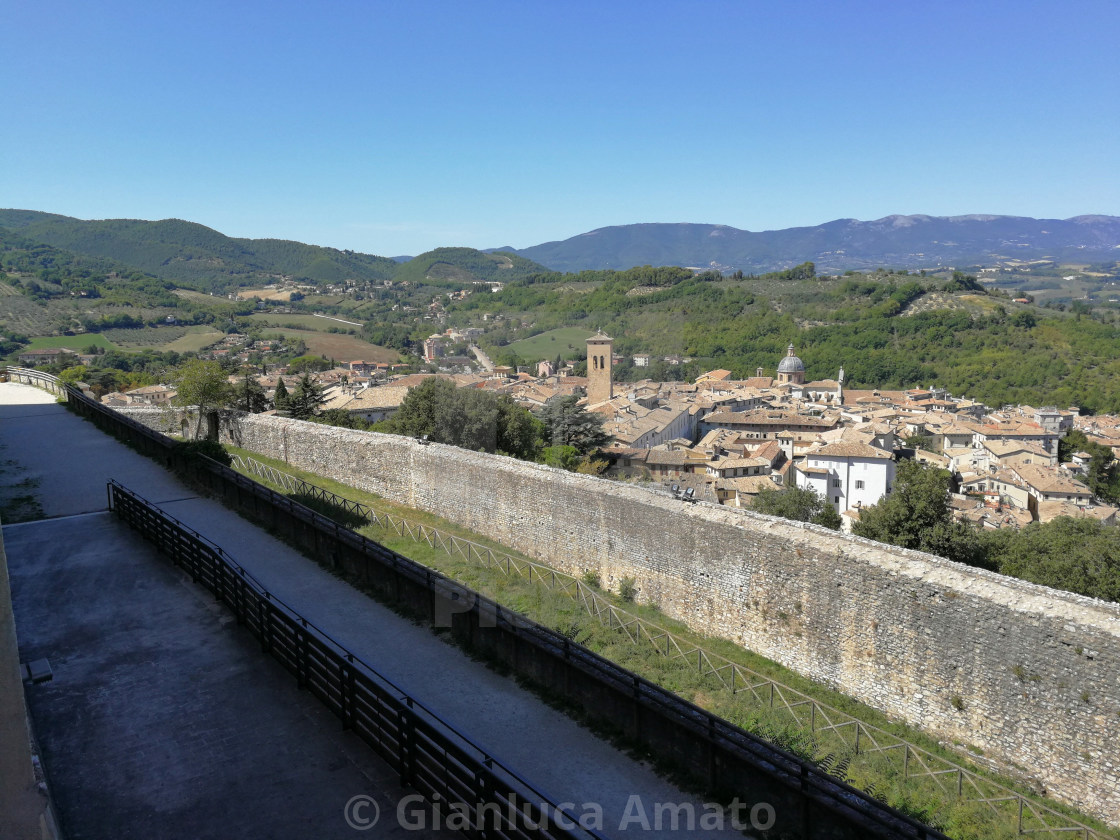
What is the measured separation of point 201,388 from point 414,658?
56.9ft

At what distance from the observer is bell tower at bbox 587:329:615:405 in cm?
6016

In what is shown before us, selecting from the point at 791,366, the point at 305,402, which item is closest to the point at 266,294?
the point at 791,366

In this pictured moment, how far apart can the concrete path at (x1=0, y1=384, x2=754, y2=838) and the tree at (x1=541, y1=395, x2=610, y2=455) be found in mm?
19069

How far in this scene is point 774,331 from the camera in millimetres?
107438

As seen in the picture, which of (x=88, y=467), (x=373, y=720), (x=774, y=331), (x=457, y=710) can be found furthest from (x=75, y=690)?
(x=774, y=331)

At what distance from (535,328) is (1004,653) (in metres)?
109

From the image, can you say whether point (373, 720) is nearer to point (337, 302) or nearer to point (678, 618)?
point (678, 618)

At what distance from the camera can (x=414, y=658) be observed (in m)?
8.16

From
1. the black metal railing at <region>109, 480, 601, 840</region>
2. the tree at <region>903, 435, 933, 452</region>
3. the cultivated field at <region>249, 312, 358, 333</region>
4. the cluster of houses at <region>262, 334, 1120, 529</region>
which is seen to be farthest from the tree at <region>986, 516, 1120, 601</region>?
the cultivated field at <region>249, 312, 358, 333</region>

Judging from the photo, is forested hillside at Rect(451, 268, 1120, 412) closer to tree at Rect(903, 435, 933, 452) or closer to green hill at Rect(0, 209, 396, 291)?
tree at Rect(903, 435, 933, 452)

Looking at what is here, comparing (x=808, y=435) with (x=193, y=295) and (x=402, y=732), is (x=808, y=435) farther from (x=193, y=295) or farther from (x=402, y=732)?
(x=193, y=295)

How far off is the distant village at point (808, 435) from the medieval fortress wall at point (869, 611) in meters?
8.28

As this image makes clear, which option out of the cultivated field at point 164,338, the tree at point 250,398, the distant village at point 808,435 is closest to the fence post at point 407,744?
the distant village at point 808,435

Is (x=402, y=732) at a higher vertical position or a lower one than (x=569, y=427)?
higher
